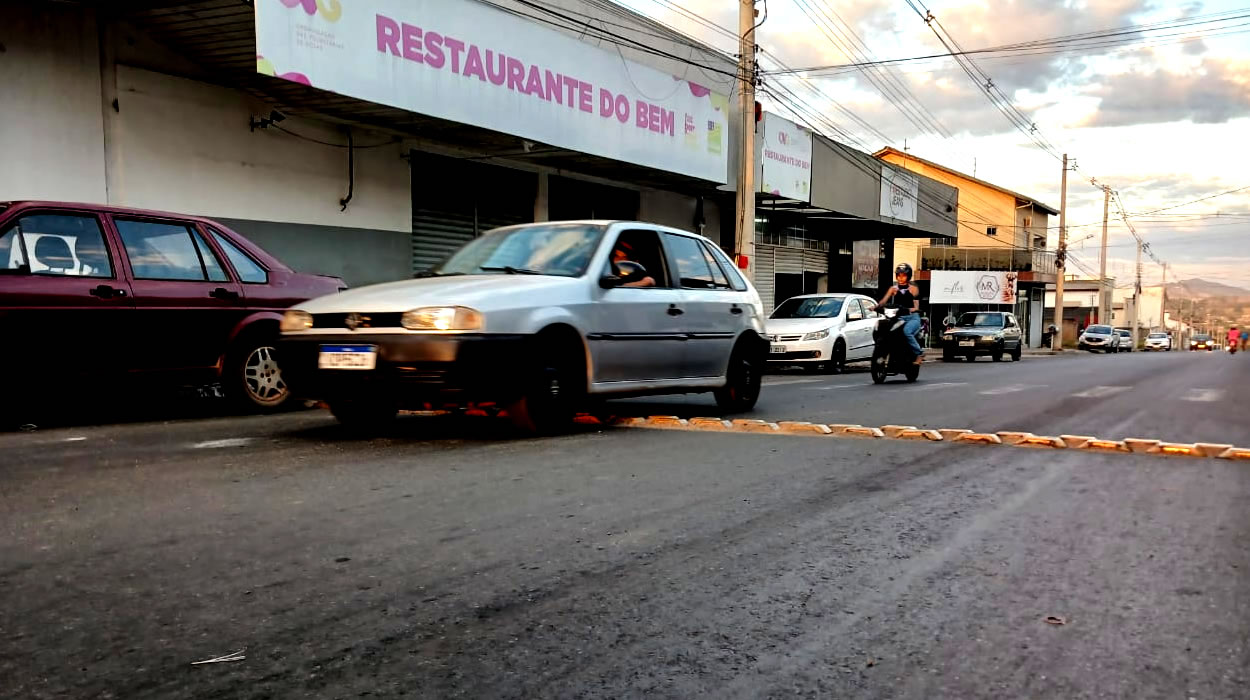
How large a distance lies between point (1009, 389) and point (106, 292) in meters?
10.5

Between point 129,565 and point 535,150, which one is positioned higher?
point 535,150

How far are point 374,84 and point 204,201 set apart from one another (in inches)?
110

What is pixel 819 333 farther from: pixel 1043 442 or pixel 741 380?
pixel 1043 442

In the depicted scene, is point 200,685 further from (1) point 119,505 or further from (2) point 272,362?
(2) point 272,362

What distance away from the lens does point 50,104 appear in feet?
34.8

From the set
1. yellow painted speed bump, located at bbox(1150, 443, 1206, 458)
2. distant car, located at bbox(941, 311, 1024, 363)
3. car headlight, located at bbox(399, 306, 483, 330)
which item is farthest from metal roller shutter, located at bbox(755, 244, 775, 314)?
car headlight, located at bbox(399, 306, 483, 330)

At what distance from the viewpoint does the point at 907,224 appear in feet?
99.1

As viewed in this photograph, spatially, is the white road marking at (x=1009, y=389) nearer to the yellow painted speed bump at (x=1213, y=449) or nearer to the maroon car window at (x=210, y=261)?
the yellow painted speed bump at (x=1213, y=449)

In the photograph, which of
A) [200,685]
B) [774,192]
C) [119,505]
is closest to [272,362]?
[119,505]

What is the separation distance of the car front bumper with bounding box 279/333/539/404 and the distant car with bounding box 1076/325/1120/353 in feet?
170

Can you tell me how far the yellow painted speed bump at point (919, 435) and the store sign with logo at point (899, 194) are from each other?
891 inches

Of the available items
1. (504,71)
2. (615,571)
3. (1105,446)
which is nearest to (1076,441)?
(1105,446)

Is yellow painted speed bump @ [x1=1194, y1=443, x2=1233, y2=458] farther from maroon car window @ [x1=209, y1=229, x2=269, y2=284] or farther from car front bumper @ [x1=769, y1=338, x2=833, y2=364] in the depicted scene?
A: car front bumper @ [x1=769, y1=338, x2=833, y2=364]

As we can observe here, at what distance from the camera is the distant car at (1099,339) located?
166 feet
